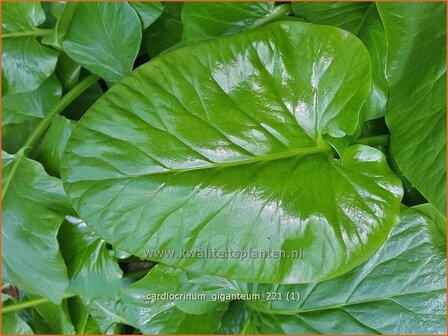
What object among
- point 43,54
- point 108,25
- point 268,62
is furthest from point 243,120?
point 43,54

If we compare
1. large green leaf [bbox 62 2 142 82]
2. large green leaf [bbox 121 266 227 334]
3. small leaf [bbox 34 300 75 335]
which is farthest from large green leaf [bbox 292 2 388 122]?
small leaf [bbox 34 300 75 335]

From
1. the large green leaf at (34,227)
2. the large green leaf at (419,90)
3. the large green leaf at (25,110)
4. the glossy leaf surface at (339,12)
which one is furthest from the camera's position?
the large green leaf at (25,110)

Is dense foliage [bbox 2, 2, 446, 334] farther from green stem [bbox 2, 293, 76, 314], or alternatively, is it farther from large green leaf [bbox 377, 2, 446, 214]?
green stem [bbox 2, 293, 76, 314]

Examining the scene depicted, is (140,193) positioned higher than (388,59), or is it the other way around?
(388,59)

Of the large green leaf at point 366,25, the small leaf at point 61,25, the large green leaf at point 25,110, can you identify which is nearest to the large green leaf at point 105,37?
the small leaf at point 61,25

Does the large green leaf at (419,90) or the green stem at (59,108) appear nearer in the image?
the large green leaf at (419,90)

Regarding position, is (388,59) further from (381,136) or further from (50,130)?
(50,130)

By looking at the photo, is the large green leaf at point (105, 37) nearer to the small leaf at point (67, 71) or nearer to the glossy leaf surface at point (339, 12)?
the small leaf at point (67, 71)
